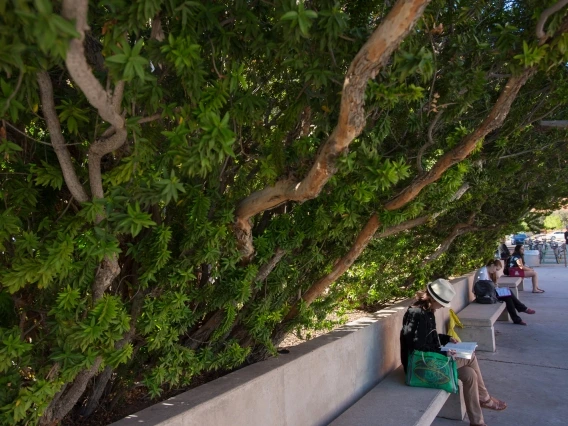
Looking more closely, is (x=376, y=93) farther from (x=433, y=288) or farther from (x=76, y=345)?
(x=433, y=288)

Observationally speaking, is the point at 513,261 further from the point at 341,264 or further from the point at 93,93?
the point at 93,93

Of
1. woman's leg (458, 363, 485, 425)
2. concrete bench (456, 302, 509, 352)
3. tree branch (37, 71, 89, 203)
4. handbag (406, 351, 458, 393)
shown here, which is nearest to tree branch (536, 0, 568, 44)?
tree branch (37, 71, 89, 203)

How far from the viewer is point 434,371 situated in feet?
16.9

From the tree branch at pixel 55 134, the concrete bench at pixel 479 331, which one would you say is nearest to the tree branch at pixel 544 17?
the tree branch at pixel 55 134

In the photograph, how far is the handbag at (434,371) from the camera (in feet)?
16.8

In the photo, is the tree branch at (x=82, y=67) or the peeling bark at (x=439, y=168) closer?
the tree branch at (x=82, y=67)

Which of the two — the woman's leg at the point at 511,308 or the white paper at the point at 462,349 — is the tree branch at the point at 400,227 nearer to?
the white paper at the point at 462,349

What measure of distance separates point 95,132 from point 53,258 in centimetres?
65

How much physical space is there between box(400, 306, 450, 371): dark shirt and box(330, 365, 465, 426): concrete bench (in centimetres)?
35

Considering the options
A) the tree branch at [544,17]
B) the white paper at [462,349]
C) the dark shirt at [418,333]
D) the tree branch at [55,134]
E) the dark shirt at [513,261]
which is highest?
the tree branch at [544,17]

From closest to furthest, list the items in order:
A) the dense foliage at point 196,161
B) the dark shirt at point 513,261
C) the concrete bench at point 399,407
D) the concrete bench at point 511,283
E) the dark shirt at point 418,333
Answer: the dense foliage at point 196,161
the concrete bench at point 399,407
the dark shirt at point 418,333
the concrete bench at point 511,283
the dark shirt at point 513,261

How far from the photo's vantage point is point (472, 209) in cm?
857

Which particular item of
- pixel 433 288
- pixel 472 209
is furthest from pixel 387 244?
pixel 472 209

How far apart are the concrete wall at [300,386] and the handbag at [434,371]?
60 centimetres
